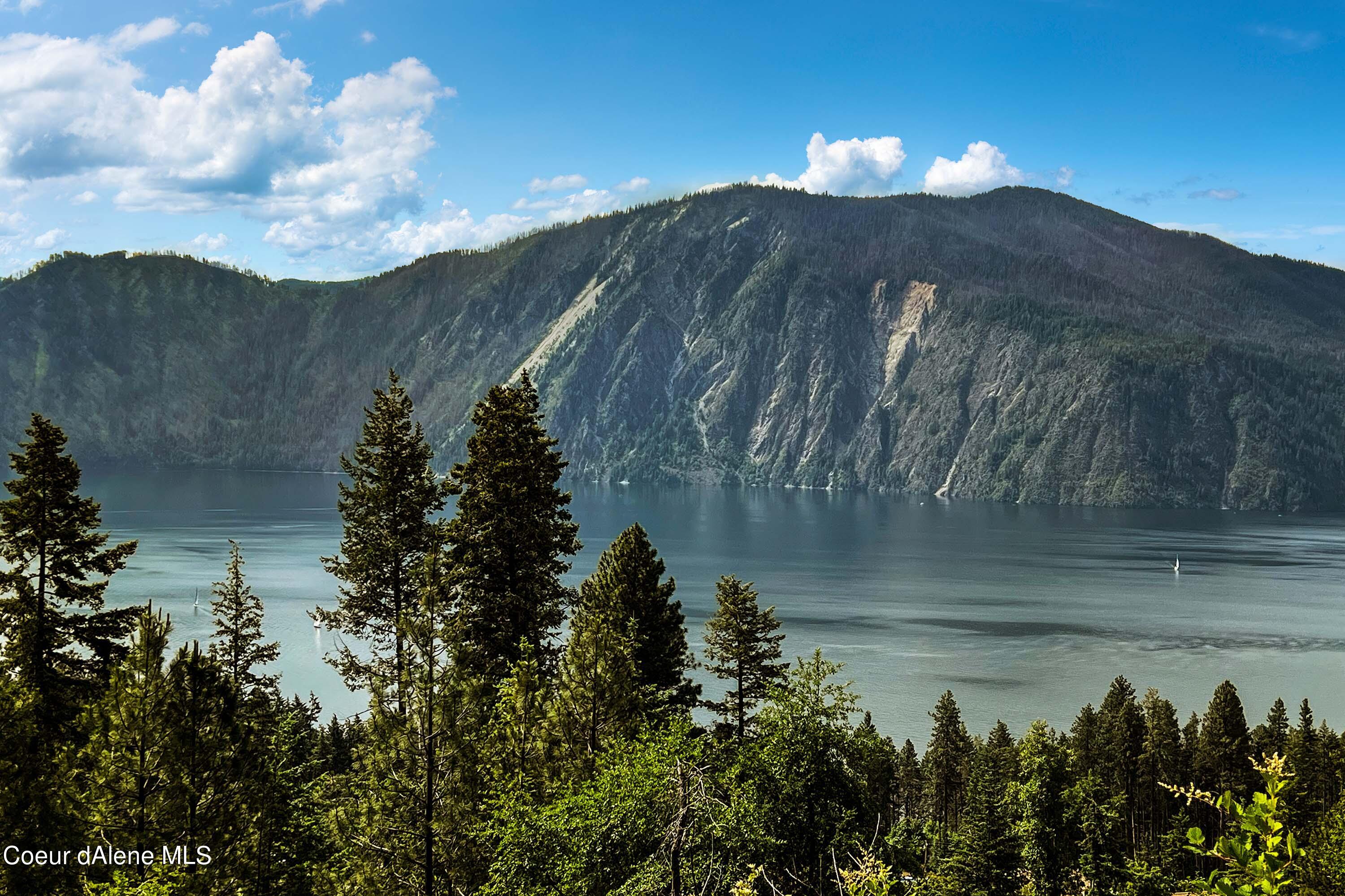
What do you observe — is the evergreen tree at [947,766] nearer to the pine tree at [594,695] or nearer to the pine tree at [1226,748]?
the pine tree at [1226,748]

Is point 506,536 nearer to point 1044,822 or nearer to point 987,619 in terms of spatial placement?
point 1044,822

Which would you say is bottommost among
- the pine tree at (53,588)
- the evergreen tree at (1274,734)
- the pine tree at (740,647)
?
the evergreen tree at (1274,734)

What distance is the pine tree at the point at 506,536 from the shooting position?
3294 cm

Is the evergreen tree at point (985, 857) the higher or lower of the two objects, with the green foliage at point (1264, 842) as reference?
lower

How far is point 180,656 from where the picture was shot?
2248 centimetres

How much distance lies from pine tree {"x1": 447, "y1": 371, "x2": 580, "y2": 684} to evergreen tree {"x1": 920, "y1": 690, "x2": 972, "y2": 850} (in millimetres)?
43760

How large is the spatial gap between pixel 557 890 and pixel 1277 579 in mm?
183913

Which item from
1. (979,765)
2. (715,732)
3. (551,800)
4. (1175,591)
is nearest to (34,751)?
(551,800)

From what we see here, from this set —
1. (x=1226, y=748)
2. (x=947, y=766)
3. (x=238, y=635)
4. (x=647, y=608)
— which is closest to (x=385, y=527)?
(x=238, y=635)

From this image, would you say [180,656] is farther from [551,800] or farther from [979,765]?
[979,765]

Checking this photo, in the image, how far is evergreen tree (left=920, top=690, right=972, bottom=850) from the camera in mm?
68875

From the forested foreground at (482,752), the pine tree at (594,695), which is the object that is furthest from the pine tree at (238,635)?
the pine tree at (594,695)

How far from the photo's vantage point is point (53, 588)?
27.2m

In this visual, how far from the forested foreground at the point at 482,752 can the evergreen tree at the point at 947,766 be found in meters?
22.8
